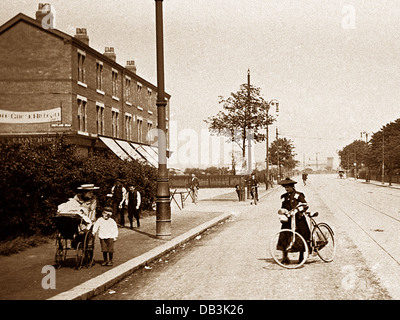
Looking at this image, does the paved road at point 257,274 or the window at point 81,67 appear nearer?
the paved road at point 257,274

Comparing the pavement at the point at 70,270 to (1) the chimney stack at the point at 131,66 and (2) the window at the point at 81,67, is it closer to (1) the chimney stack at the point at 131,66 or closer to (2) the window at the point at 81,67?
(2) the window at the point at 81,67

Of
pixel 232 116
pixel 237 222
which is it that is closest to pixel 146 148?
pixel 232 116

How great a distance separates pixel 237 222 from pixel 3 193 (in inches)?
378

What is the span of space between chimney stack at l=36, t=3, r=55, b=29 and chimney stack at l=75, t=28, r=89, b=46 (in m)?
2.29

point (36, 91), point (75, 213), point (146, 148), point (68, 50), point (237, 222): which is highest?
point (68, 50)

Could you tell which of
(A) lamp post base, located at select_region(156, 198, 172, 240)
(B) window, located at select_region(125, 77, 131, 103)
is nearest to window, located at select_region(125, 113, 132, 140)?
(B) window, located at select_region(125, 77, 131, 103)

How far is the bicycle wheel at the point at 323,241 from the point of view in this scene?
32.1ft

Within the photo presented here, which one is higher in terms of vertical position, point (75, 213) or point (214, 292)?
point (75, 213)

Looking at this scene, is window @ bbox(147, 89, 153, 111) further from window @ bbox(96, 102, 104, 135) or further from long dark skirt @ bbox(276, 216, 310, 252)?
long dark skirt @ bbox(276, 216, 310, 252)

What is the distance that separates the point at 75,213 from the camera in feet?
29.8

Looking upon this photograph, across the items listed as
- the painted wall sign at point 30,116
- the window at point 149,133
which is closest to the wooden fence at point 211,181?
→ the window at point 149,133

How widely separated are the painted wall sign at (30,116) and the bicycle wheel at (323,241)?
847 inches

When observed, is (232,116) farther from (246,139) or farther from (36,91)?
(36,91)
